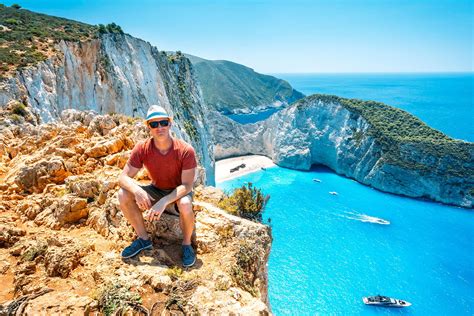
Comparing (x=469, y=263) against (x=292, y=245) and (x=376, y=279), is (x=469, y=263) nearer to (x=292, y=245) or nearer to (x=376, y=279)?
(x=376, y=279)

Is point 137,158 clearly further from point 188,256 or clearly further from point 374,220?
point 374,220

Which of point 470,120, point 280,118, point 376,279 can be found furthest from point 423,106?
point 376,279

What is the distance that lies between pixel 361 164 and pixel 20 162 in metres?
57.8

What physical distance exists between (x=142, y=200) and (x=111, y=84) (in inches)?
1245

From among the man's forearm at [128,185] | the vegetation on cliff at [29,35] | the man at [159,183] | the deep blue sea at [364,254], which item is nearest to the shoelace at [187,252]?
the man at [159,183]

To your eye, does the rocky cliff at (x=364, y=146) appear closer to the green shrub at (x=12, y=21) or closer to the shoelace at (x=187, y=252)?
the green shrub at (x=12, y=21)

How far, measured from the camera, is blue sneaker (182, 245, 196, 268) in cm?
453

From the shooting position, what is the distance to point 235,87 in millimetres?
138375

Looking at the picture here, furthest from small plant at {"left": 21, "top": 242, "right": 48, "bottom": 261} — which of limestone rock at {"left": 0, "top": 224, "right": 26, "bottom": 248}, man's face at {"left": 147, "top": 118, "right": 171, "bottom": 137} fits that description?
man's face at {"left": 147, "top": 118, "right": 171, "bottom": 137}

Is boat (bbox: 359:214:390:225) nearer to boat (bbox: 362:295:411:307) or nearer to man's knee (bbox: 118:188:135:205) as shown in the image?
boat (bbox: 362:295:411:307)

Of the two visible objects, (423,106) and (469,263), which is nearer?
(469,263)

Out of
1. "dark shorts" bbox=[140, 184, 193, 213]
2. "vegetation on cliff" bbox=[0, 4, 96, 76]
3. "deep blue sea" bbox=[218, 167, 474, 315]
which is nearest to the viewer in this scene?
"dark shorts" bbox=[140, 184, 193, 213]

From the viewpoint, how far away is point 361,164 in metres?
57.3

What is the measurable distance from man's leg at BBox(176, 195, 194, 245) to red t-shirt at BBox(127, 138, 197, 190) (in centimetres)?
58
